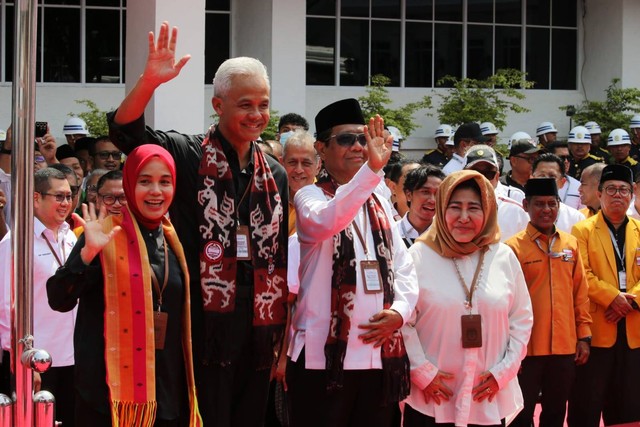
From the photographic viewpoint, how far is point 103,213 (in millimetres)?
6344

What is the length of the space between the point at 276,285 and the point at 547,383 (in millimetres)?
3276

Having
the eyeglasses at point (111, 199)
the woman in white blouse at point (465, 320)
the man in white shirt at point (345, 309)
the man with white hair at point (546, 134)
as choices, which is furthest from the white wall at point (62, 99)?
the man in white shirt at point (345, 309)

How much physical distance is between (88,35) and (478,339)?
473 inches

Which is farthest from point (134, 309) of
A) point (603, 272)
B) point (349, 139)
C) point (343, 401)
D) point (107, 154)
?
point (107, 154)

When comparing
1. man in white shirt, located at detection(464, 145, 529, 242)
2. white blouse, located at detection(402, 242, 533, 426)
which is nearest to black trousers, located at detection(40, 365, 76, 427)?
white blouse, located at detection(402, 242, 533, 426)

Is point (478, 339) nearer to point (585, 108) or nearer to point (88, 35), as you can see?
Result: point (88, 35)

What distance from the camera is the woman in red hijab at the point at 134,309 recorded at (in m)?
4.00

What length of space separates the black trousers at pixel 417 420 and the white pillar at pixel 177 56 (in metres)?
4.74

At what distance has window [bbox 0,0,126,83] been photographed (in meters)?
15.5

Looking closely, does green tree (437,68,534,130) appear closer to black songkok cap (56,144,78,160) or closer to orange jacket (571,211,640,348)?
black songkok cap (56,144,78,160)

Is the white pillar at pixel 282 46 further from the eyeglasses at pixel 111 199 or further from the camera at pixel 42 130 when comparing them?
the eyeglasses at pixel 111 199

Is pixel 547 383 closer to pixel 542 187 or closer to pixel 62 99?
pixel 542 187

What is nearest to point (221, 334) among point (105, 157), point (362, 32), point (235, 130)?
point (235, 130)

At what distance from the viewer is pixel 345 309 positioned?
4691mm
